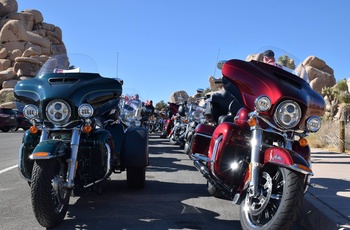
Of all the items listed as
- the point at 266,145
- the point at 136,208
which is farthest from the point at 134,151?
the point at 266,145

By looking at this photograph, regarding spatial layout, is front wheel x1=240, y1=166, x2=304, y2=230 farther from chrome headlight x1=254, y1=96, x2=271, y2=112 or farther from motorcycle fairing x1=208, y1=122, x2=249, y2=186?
chrome headlight x1=254, y1=96, x2=271, y2=112

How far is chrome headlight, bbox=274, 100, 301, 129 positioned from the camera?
388cm

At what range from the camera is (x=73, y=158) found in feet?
13.5

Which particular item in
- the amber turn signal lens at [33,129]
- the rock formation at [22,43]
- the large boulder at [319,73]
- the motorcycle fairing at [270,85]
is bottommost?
the amber turn signal lens at [33,129]

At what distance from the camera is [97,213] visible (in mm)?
4691

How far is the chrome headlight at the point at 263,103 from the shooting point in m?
3.88

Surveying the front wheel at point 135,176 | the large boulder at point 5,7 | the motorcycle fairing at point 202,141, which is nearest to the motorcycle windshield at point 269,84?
the motorcycle fairing at point 202,141

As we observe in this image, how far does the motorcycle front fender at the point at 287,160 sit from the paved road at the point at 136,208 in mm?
1073

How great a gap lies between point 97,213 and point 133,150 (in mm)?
1131

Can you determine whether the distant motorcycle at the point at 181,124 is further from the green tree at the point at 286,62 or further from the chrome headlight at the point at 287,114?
the chrome headlight at the point at 287,114

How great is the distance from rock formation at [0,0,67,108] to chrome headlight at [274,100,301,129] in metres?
48.2

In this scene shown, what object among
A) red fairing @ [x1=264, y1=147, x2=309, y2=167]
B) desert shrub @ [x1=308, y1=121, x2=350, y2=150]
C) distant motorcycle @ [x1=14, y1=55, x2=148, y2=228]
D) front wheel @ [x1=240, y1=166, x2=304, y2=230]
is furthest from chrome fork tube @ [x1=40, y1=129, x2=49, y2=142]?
desert shrub @ [x1=308, y1=121, x2=350, y2=150]

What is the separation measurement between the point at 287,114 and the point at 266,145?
15.9 inches

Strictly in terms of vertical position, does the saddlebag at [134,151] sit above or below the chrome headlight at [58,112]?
below
